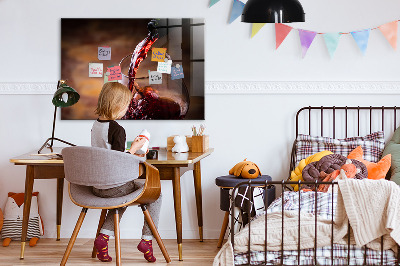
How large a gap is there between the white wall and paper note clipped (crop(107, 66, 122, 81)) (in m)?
0.35

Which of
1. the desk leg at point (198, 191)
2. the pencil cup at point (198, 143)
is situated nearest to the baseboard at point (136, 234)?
the desk leg at point (198, 191)

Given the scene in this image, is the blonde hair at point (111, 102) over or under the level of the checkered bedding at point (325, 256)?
over

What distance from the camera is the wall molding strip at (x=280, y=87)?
14.6ft

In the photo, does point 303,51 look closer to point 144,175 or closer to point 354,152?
point 354,152

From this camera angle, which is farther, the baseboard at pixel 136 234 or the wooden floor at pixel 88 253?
the baseboard at pixel 136 234

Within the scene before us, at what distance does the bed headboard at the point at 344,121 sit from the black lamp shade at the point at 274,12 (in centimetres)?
129

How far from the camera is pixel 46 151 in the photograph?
424cm

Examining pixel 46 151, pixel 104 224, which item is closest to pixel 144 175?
pixel 104 224

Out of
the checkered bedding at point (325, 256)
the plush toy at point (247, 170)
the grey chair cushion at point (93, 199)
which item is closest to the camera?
the checkered bedding at point (325, 256)

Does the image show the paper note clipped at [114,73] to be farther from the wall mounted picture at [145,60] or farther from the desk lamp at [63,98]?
the desk lamp at [63,98]

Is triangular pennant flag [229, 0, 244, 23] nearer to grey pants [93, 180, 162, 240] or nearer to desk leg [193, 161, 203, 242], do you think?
desk leg [193, 161, 203, 242]

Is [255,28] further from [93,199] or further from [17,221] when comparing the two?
[17,221]

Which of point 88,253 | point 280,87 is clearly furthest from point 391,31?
point 88,253

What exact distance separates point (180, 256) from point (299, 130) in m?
1.32
